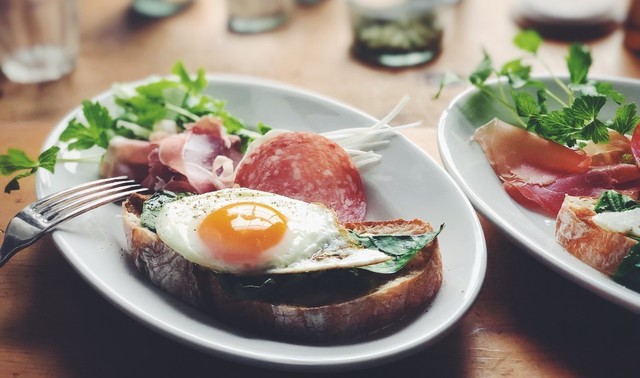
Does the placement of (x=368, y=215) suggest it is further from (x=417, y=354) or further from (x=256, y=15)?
(x=256, y=15)

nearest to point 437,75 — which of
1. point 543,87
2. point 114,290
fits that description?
point 543,87

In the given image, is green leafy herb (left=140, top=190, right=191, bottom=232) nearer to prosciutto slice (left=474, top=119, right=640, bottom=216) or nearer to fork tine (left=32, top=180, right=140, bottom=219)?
fork tine (left=32, top=180, right=140, bottom=219)

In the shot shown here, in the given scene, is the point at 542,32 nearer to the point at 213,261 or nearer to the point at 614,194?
the point at 614,194

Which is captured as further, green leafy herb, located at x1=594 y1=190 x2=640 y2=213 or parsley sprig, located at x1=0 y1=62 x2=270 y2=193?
parsley sprig, located at x1=0 y1=62 x2=270 y2=193

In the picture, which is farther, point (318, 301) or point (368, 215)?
point (368, 215)

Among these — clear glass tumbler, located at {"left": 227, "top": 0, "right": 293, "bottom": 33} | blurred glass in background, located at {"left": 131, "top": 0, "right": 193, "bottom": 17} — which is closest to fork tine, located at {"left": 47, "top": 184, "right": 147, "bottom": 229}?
clear glass tumbler, located at {"left": 227, "top": 0, "right": 293, "bottom": 33}

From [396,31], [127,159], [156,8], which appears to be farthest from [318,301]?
[156,8]
